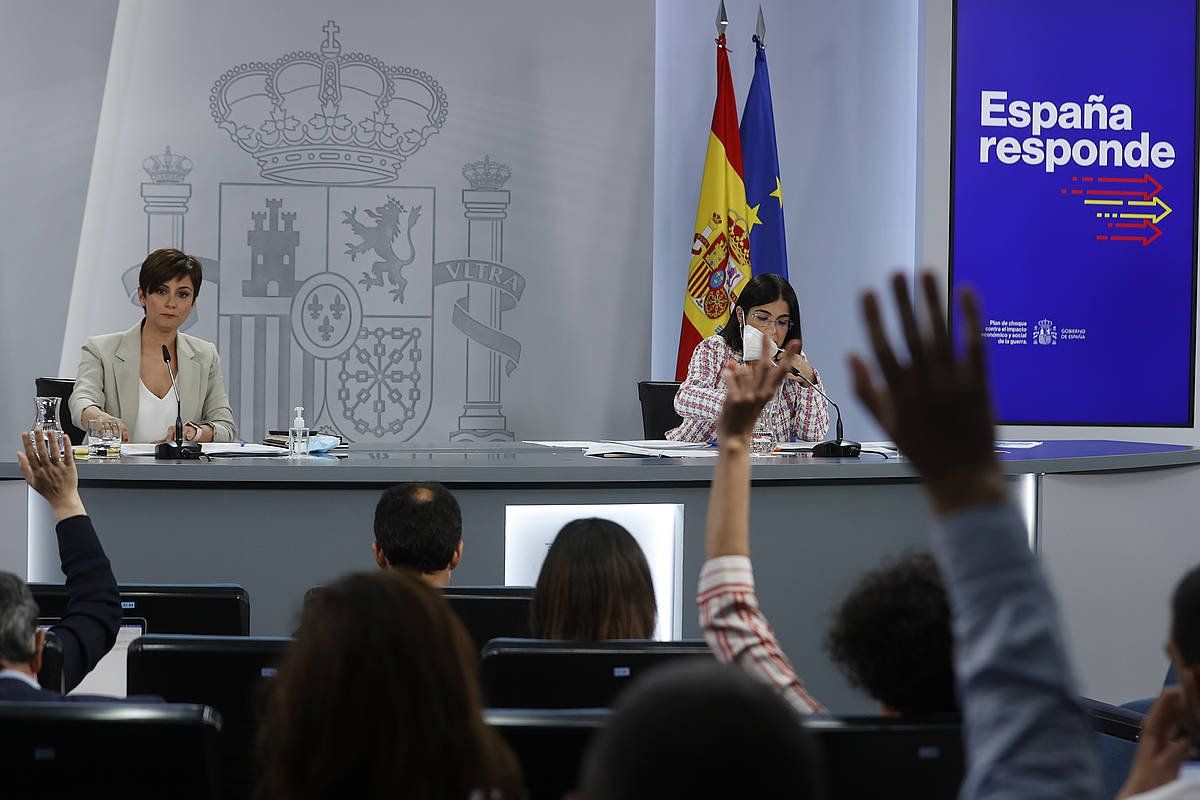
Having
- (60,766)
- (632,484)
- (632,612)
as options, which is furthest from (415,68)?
(60,766)

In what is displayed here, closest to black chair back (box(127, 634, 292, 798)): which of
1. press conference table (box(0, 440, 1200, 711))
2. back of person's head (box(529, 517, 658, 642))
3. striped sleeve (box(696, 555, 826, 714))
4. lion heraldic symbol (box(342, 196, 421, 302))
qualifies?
back of person's head (box(529, 517, 658, 642))

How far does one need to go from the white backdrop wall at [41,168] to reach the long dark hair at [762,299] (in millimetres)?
3406

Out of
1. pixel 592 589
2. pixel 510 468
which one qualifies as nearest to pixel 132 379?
pixel 510 468

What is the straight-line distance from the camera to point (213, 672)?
70.9 inches

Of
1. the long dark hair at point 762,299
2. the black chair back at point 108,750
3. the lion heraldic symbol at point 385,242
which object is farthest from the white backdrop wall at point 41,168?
the black chair back at point 108,750

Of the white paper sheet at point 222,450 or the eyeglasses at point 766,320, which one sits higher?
the eyeglasses at point 766,320

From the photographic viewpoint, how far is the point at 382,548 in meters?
2.39

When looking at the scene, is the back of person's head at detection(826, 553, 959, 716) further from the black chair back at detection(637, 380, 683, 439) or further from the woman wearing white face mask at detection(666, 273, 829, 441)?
the black chair back at detection(637, 380, 683, 439)

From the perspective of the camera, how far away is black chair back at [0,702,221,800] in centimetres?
125

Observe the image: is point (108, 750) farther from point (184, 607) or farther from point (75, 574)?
point (184, 607)

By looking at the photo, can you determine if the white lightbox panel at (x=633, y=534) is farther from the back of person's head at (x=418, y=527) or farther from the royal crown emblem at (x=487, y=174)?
the royal crown emblem at (x=487, y=174)

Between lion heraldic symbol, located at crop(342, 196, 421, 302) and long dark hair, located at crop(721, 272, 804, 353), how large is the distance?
2.28m

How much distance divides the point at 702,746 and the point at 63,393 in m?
4.25

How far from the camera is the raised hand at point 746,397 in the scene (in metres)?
1.41
